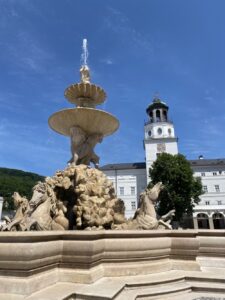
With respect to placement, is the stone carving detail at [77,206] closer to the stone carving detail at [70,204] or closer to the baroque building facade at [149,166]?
the stone carving detail at [70,204]

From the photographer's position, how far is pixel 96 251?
392 cm

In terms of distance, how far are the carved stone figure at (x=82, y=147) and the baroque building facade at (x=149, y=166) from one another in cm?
4595

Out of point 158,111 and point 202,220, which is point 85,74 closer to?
point 202,220

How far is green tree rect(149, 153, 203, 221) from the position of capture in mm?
33750

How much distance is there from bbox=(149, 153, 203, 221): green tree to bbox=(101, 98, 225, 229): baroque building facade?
57.4ft

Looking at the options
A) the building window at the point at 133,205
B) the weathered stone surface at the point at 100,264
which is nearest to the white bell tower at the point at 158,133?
the building window at the point at 133,205

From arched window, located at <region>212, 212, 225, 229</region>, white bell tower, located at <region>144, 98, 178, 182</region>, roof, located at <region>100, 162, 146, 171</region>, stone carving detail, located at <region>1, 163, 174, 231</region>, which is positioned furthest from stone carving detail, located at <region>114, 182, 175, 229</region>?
roof, located at <region>100, 162, 146, 171</region>

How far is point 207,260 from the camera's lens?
5672mm

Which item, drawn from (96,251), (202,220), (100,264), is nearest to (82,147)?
(100,264)

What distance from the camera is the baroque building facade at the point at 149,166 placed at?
2196 inches

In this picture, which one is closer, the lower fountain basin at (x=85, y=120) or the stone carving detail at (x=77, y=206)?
the stone carving detail at (x=77, y=206)

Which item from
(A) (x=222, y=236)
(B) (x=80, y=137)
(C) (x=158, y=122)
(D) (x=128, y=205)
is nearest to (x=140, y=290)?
(A) (x=222, y=236)

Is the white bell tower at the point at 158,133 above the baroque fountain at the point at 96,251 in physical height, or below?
above

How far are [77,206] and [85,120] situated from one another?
3.47 meters
